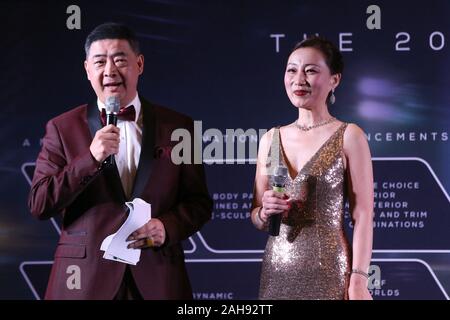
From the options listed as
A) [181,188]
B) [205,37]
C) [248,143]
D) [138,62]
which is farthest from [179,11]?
[181,188]

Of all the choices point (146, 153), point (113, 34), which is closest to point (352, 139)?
point (146, 153)

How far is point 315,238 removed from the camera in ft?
9.19

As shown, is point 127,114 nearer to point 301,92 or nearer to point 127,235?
point 127,235

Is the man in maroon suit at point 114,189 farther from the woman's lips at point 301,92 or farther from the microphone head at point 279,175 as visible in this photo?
the woman's lips at point 301,92

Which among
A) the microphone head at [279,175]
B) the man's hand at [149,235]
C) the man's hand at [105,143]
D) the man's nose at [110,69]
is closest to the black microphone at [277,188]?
the microphone head at [279,175]

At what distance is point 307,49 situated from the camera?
290cm

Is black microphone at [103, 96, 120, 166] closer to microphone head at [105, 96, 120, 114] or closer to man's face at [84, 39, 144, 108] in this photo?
microphone head at [105, 96, 120, 114]

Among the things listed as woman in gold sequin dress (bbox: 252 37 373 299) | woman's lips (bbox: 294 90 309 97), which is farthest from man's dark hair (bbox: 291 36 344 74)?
woman's lips (bbox: 294 90 309 97)

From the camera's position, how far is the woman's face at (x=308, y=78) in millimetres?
2877

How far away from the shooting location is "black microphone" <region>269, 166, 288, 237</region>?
8.95 ft

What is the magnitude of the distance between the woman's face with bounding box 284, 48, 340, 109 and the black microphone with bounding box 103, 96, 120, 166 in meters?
0.64

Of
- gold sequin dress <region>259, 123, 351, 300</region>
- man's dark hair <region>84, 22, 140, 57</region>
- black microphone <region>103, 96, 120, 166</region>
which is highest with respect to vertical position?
man's dark hair <region>84, 22, 140, 57</region>

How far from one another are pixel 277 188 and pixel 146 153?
487 mm

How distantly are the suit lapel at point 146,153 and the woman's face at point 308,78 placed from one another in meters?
0.53
